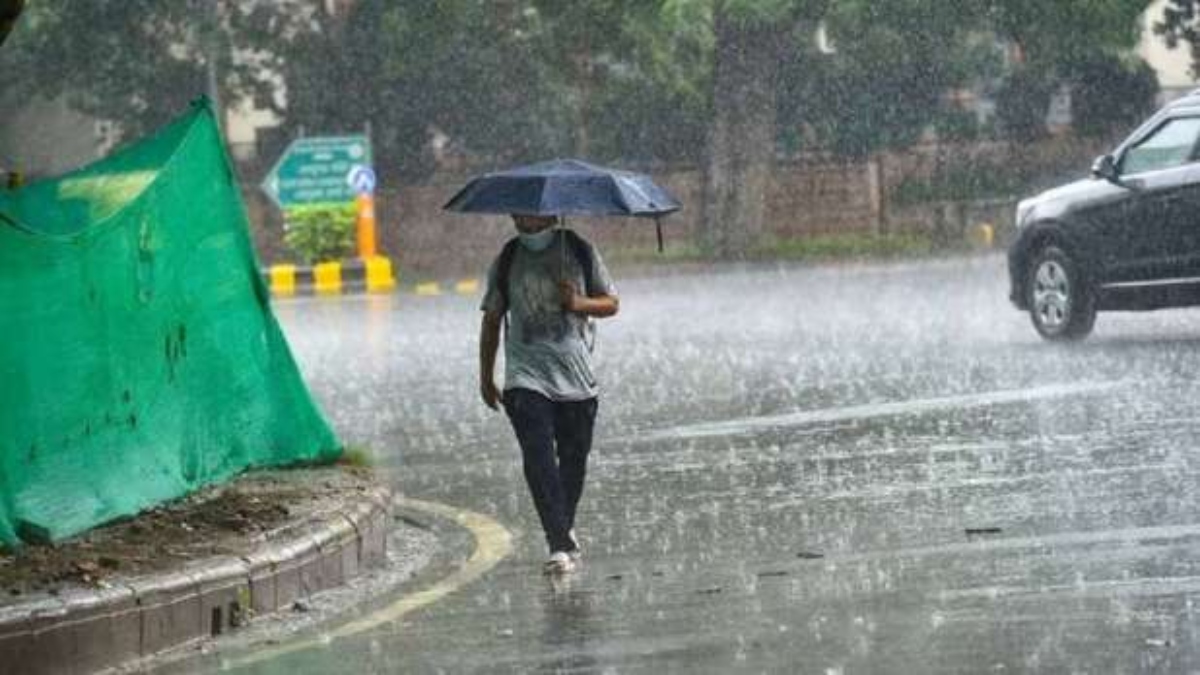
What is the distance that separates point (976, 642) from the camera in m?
8.09

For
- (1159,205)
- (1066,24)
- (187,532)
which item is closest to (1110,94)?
(1066,24)

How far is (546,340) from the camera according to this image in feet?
34.9

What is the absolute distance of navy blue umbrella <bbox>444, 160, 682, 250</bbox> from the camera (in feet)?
33.6

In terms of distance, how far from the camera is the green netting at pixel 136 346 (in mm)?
9836

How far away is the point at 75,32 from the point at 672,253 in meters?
10.3

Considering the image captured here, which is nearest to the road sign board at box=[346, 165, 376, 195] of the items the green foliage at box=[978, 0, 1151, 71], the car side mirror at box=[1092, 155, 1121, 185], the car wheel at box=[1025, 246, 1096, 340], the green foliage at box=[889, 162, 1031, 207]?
the green foliage at box=[978, 0, 1151, 71]

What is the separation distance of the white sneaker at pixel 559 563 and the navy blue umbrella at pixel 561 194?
4.43 ft

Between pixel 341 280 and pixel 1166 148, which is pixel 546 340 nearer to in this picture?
pixel 1166 148

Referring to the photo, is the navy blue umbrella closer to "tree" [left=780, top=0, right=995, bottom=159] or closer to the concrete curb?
the concrete curb

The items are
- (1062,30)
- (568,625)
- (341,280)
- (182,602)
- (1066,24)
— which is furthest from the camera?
(1062,30)

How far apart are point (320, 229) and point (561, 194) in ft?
96.4

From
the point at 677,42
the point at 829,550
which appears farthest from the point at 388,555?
the point at 677,42

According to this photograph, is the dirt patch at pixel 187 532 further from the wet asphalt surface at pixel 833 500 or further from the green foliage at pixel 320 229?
the green foliage at pixel 320 229

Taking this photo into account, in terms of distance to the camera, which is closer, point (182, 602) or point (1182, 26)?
point (182, 602)
